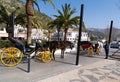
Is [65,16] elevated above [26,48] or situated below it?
above

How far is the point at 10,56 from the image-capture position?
1078 centimetres

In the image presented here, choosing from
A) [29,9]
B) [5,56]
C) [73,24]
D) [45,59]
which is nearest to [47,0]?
[29,9]

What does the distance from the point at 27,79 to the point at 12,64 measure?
292 cm

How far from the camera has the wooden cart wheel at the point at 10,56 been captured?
35.1 ft

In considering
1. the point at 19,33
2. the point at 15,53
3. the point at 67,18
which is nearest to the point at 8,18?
the point at 67,18

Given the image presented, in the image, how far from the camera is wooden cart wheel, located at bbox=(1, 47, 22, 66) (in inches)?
421

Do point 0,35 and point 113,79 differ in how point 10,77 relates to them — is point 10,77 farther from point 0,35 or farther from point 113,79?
point 0,35

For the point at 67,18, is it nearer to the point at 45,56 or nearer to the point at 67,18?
the point at 67,18

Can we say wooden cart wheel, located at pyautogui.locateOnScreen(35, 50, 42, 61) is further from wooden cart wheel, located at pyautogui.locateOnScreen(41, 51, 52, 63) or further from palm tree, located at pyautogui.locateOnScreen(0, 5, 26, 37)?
palm tree, located at pyautogui.locateOnScreen(0, 5, 26, 37)

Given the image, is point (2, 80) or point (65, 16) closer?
point (2, 80)

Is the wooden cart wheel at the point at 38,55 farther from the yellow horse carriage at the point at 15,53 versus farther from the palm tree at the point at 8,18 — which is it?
the palm tree at the point at 8,18

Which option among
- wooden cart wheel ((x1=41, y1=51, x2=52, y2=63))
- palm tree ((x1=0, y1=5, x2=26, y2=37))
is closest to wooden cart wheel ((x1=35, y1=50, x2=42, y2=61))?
wooden cart wheel ((x1=41, y1=51, x2=52, y2=63))

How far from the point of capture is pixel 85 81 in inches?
336

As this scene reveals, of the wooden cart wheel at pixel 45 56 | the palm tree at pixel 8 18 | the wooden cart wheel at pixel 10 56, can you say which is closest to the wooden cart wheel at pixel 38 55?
the wooden cart wheel at pixel 45 56
